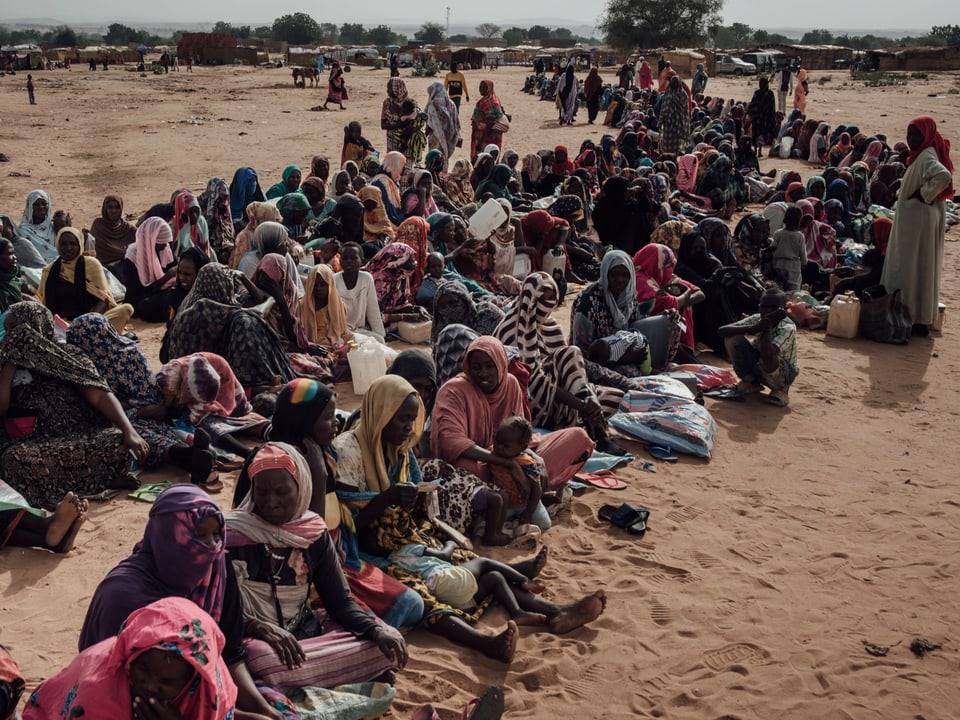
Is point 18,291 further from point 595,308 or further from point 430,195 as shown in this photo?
point 430,195

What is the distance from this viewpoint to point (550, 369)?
6.16 metres

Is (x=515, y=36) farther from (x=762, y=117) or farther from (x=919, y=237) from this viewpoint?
(x=919, y=237)

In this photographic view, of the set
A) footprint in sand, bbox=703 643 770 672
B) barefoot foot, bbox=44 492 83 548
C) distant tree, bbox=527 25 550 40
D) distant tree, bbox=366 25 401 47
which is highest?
distant tree, bbox=527 25 550 40

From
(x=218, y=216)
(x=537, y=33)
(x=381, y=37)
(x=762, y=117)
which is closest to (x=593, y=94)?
(x=762, y=117)

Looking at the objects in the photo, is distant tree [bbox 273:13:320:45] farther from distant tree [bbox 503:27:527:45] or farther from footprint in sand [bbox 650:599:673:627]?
footprint in sand [bbox 650:599:673:627]

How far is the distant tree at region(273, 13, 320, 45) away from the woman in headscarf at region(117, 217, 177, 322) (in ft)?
278

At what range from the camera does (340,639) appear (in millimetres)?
3646

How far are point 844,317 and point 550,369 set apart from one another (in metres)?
4.30

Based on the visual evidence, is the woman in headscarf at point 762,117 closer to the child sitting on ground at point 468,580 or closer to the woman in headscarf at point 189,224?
the woman in headscarf at point 189,224

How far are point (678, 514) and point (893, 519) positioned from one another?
4.30ft

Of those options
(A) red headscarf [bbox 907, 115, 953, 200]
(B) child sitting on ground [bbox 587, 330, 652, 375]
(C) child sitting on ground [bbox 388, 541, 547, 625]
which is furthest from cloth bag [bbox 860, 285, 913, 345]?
(C) child sitting on ground [bbox 388, 541, 547, 625]

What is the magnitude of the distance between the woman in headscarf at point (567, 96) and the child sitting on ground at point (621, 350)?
1889 cm

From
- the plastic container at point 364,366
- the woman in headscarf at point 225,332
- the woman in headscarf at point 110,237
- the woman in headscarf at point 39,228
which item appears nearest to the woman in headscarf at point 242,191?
the woman in headscarf at point 110,237

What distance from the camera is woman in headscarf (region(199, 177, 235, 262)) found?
380 inches
